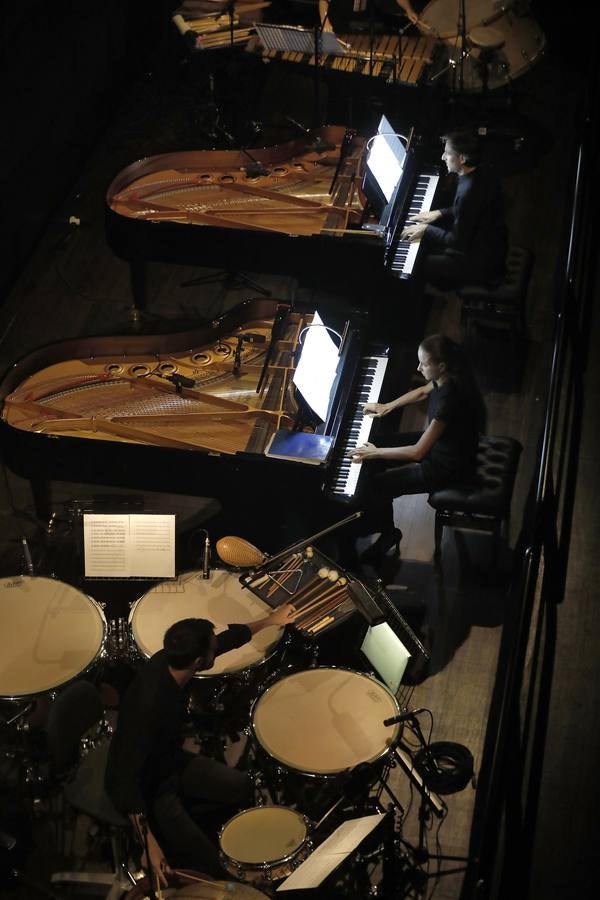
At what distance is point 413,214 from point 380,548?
8.66 ft

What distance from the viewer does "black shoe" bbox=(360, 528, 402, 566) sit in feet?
24.9

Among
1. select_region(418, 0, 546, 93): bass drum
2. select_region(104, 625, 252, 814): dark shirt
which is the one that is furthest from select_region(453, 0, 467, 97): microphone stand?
select_region(104, 625, 252, 814): dark shirt

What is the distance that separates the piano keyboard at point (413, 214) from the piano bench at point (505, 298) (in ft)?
1.49

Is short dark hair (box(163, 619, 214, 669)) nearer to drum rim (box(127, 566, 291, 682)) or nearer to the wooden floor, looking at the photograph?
drum rim (box(127, 566, 291, 682))

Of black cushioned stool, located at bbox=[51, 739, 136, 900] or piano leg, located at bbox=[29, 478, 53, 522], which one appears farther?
piano leg, located at bbox=[29, 478, 53, 522]

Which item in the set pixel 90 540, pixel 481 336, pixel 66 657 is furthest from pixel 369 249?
pixel 66 657

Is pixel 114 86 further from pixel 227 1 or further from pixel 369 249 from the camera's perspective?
pixel 369 249

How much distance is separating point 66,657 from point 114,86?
7.09 meters

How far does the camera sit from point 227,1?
10.6m

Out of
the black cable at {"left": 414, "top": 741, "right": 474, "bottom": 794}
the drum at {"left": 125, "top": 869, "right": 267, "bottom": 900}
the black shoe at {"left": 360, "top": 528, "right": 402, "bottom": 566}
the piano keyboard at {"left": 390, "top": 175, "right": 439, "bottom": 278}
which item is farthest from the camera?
the piano keyboard at {"left": 390, "top": 175, "right": 439, "bottom": 278}

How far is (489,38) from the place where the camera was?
34.1ft

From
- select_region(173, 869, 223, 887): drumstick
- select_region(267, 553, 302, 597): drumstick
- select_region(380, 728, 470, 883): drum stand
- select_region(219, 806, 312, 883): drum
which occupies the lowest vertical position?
select_region(380, 728, 470, 883): drum stand

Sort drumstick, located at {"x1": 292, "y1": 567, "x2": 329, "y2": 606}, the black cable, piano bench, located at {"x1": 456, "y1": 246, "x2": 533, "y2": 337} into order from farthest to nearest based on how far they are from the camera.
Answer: piano bench, located at {"x1": 456, "y1": 246, "x2": 533, "y2": 337} < drumstick, located at {"x1": 292, "y1": 567, "x2": 329, "y2": 606} < the black cable

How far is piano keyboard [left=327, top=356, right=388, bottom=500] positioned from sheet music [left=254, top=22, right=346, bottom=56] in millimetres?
3511
